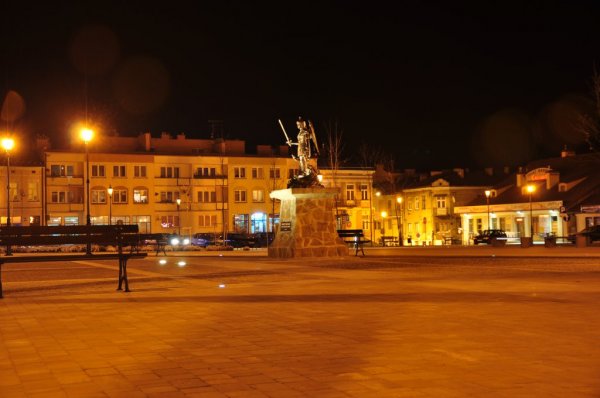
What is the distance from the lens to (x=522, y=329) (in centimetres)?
972

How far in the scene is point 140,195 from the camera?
81.2 m

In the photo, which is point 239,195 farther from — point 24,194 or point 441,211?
point 441,211

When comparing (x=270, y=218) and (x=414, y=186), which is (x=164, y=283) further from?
(x=414, y=186)

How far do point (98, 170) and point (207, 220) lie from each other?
12.8m

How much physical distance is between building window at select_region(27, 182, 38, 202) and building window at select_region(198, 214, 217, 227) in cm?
1695

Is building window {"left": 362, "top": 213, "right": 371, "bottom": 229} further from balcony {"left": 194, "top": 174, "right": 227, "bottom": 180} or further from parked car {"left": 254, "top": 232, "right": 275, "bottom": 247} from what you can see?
parked car {"left": 254, "top": 232, "right": 275, "bottom": 247}

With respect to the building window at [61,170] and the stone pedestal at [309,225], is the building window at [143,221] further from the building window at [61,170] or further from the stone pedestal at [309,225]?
the stone pedestal at [309,225]

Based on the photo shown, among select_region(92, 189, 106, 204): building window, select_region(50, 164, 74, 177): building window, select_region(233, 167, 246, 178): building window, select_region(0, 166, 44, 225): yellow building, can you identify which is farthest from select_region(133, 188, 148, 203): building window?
select_region(233, 167, 246, 178): building window

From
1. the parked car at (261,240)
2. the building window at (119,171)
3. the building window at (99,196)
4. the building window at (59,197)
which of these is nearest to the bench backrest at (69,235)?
the parked car at (261,240)

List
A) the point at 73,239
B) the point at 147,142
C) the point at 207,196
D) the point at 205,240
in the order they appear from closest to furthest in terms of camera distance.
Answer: the point at 73,239
the point at 205,240
the point at 147,142
the point at 207,196

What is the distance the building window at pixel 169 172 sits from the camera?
8281cm

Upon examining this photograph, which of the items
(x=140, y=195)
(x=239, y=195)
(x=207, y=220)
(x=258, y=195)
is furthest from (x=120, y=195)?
(x=258, y=195)

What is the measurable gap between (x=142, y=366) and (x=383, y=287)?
354 inches

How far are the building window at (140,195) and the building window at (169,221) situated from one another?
2.72m
